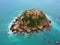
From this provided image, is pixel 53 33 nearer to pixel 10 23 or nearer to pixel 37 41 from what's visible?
pixel 37 41

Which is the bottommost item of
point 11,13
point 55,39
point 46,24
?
point 55,39

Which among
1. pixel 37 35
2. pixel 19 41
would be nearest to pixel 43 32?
pixel 37 35

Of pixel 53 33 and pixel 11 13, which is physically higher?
pixel 11 13

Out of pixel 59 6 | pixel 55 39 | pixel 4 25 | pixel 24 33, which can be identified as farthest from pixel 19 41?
pixel 59 6

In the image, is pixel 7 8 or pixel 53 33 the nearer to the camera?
pixel 53 33
